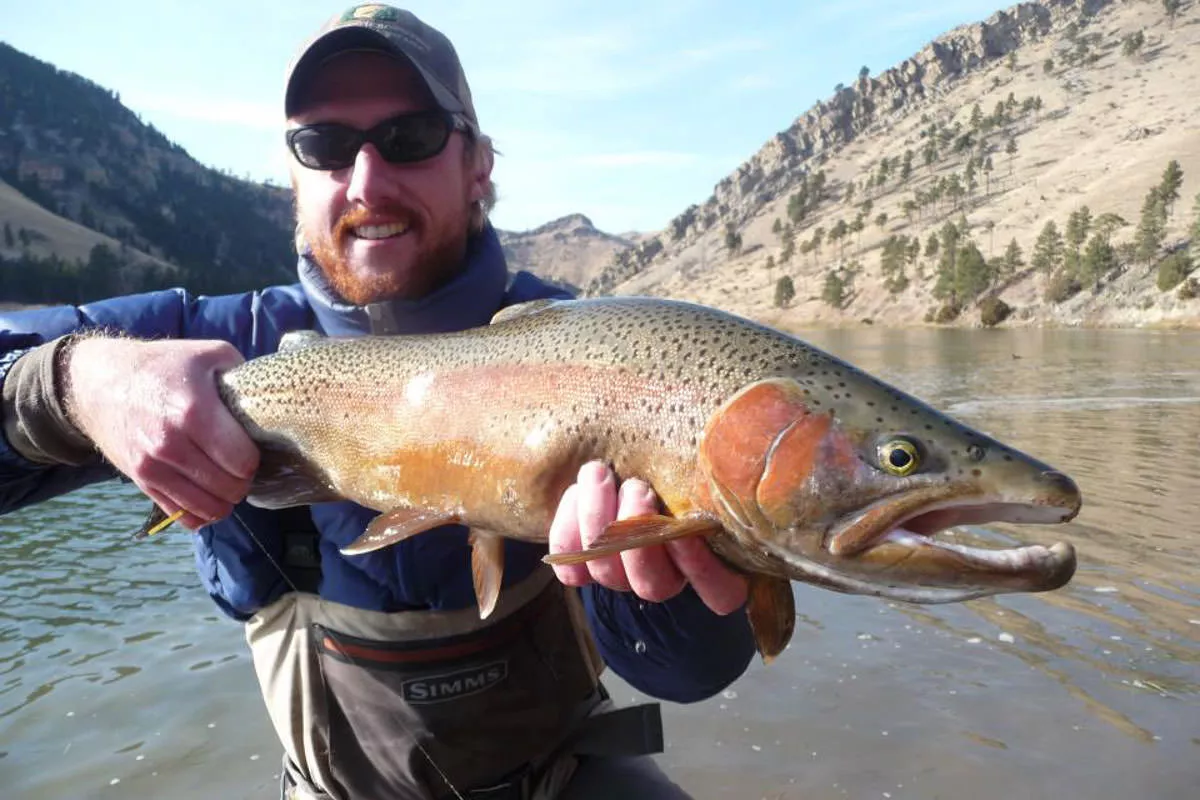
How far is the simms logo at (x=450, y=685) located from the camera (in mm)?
3010

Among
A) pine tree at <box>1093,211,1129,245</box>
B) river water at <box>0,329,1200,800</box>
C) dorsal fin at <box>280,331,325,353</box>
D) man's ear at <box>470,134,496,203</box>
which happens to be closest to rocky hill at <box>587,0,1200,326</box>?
pine tree at <box>1093,211,1129,245</box>

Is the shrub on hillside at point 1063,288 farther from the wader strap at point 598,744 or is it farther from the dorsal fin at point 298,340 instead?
the dorsal fin at point 298,340

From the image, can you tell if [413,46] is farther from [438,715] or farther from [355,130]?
[438,715]

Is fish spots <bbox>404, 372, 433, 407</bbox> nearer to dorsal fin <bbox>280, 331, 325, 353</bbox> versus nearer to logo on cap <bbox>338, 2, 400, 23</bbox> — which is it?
dorsal fin <bbox>280, 331, 325, 353</bbox>

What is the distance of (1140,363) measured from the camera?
90.0ft

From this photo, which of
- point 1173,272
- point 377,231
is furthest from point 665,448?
point 1173,272

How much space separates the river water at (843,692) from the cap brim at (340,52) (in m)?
3.96

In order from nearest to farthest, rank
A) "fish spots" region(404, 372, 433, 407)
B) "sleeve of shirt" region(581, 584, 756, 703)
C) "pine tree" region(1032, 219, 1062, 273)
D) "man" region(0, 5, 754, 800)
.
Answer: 1. "man" region(0, 5, 754, 800)
2. "fish spots" region(404, 372, 433, 407)
3. "sleeve of shirt" region(581, 584, 756, 703)
4. "pine tree" region(1032, 219, 1062, 273)

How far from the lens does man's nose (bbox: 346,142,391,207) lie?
3330mm

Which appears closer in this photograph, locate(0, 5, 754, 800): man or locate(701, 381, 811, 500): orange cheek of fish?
locate(701, 381, 811, 500): orange cheek of fish

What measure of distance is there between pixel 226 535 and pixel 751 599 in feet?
6.62

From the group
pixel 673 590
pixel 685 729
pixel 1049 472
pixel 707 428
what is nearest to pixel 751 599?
pixel 673 590

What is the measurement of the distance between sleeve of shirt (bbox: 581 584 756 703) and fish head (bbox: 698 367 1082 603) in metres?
0.73

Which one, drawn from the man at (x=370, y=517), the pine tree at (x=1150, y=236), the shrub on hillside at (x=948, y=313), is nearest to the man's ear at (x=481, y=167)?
the man at (x=370, y=517)
